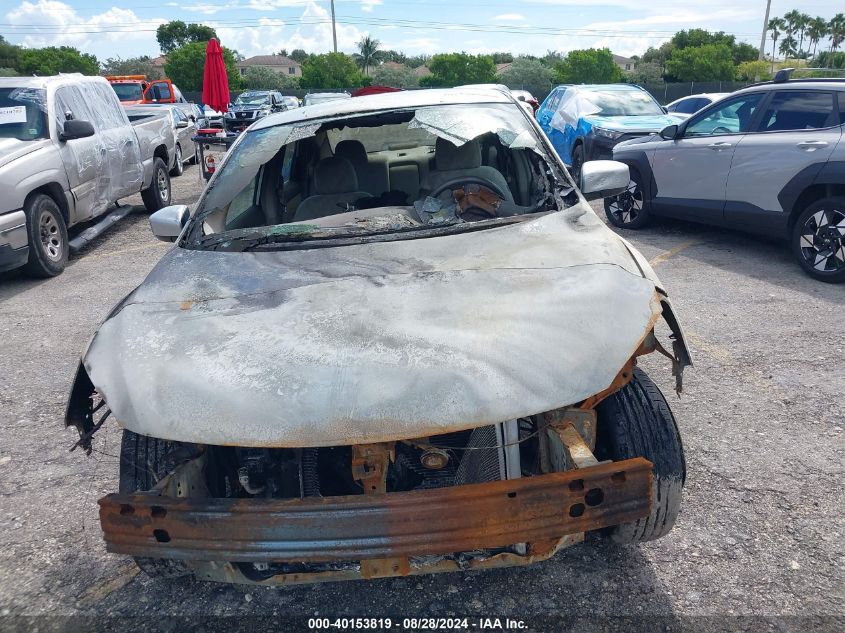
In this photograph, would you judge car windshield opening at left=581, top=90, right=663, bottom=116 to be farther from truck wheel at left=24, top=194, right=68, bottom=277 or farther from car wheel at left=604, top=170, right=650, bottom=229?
truck wheel at left=24, top=194, right=68, bottom=277

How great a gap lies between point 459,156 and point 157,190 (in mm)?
7584

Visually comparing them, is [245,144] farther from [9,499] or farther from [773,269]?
[773,269]

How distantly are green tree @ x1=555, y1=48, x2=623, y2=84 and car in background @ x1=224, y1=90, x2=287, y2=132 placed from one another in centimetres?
3617

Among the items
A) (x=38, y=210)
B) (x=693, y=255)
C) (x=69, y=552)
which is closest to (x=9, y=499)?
(x=69, y=552)

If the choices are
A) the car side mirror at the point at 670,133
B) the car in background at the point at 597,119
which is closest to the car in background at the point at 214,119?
the car in background at the point at 597,119

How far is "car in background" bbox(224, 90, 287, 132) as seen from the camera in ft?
70.2

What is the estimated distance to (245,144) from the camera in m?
3.90

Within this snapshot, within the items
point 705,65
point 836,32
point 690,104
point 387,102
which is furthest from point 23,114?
point 836,32

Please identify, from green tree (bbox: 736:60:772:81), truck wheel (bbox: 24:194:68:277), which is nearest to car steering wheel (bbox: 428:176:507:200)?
truck wheel (bbox: 24:194:68:277)

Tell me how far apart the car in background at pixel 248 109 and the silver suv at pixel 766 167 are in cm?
1194

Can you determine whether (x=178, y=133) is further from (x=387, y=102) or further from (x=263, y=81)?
(x=263, y=81)

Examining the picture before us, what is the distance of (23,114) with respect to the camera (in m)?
7.22

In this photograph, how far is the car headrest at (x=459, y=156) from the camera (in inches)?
151

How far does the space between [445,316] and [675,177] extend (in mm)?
5880
